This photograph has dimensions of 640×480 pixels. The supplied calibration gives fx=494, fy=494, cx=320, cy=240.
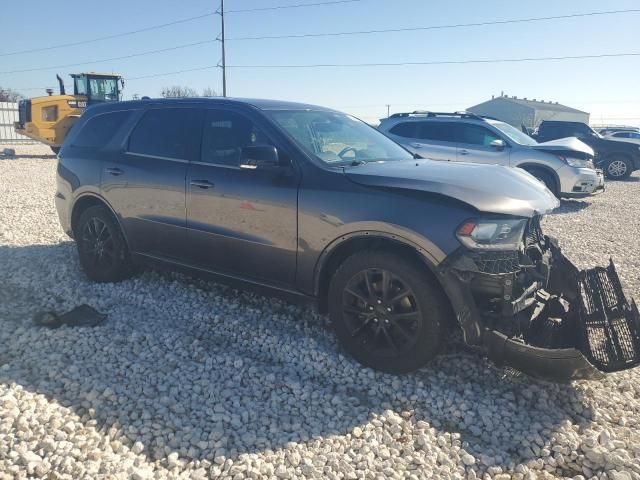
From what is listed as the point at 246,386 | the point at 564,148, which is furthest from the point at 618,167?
the point at 246,386

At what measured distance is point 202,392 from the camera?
10.6 ft

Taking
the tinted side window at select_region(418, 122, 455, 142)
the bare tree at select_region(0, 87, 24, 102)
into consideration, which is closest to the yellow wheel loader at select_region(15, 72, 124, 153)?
the tinted side window at select_region(418, 122, 455, 142)

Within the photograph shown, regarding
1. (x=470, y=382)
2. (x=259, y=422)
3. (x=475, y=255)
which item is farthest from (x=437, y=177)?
(x=259, y=422)

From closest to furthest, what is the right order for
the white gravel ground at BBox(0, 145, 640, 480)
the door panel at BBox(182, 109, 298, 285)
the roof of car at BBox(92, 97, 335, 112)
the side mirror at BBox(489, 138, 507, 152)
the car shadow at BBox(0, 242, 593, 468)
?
1. the white gravel ground at BBox(0, 145, 640, 480)
2. the car shadow at BBox(0, 242, 593, 468)
3. the door panel at BBox(182, 109, 298, 285)
4. the roof of car at BBox(92, 97, 335, 112)
5. the side mirror at BBox(489, 138, 507, 152)

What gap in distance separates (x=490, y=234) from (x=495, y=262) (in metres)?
0.18

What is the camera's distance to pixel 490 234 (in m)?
3.09

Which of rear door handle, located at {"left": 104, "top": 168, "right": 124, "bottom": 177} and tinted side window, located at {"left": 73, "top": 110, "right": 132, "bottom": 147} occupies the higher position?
tinted side window, located at {"left": 73, "top": 110, "right": 132, "bottom": 147}

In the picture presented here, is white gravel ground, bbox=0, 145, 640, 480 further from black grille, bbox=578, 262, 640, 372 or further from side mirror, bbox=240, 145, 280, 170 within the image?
side mirror, bbox=240, 145, 280, 170

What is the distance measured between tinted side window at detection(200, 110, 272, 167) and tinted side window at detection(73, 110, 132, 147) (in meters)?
1.24

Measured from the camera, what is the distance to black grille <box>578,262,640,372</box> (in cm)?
289

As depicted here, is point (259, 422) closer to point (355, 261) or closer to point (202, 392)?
point (202, 392)

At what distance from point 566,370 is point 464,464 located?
0.87 metres

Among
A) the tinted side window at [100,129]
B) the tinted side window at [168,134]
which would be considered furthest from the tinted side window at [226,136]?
the tinted side window at [100,129]

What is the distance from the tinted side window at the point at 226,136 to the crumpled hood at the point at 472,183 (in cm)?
98
